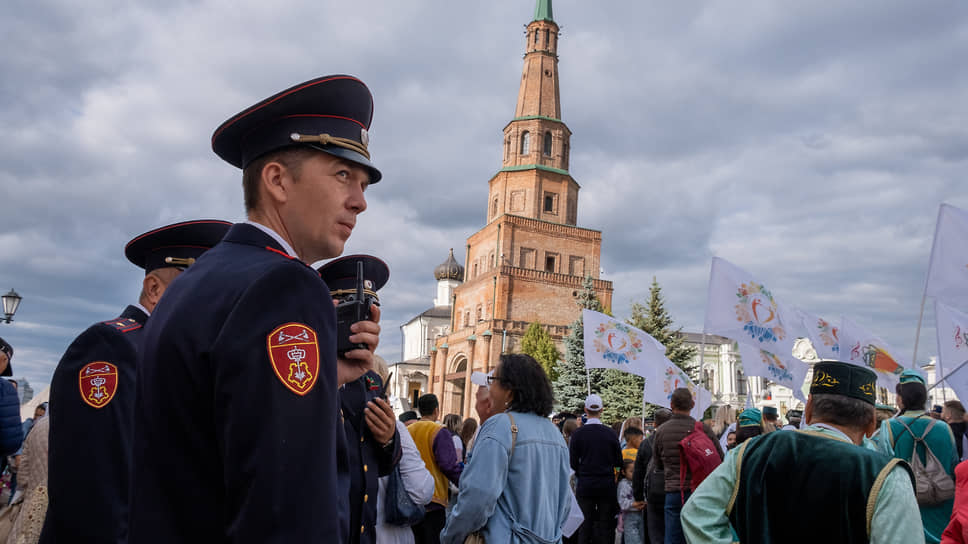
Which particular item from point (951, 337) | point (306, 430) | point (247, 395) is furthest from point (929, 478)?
point (247, 395)

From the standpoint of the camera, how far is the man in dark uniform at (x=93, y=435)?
2.65m

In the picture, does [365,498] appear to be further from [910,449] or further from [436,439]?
[910,449]

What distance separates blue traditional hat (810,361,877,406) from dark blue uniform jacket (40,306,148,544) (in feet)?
10.7

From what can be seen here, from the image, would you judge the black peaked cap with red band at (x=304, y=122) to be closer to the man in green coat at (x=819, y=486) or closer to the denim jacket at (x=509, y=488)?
the man in green coat at (x=819, y=486)

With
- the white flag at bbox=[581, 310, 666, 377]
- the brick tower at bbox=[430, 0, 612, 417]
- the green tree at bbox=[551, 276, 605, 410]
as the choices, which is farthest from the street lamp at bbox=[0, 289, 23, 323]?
the brick tower at bbox=[430, 0, 612, 417]

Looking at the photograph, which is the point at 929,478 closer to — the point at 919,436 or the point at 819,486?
the point at 919,436

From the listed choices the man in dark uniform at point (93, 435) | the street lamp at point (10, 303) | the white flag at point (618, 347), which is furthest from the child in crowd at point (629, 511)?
the street lamp at point (10, 303)

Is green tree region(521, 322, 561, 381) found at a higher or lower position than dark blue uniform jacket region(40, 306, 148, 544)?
higher

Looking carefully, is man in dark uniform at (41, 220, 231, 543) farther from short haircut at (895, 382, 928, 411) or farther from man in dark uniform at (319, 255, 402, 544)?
short haircut at (895, 382, 928, 411)

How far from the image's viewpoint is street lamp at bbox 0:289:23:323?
40.5 feet

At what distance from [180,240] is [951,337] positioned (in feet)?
26.1

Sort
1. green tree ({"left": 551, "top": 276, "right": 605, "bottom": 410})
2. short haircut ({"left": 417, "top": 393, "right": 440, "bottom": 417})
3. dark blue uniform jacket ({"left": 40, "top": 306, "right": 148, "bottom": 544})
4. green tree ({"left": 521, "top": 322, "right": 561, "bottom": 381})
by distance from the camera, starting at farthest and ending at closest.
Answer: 1. green tree ({"left": 521, "top": 322, "right": 561, "bottom": 381})
2. green tree ({"left": 551, "top": 276, "right": 605, "bottom": 410})
3. short haircut ({"left": 417, "top": 393, "right": 440, "bottom": 417})
4. dark blue uniform jacket ({"left": 40, "top": 306, "right": 148, "bottom": 544})

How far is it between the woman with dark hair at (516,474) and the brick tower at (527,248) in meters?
42.5

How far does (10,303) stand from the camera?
1245 cm
